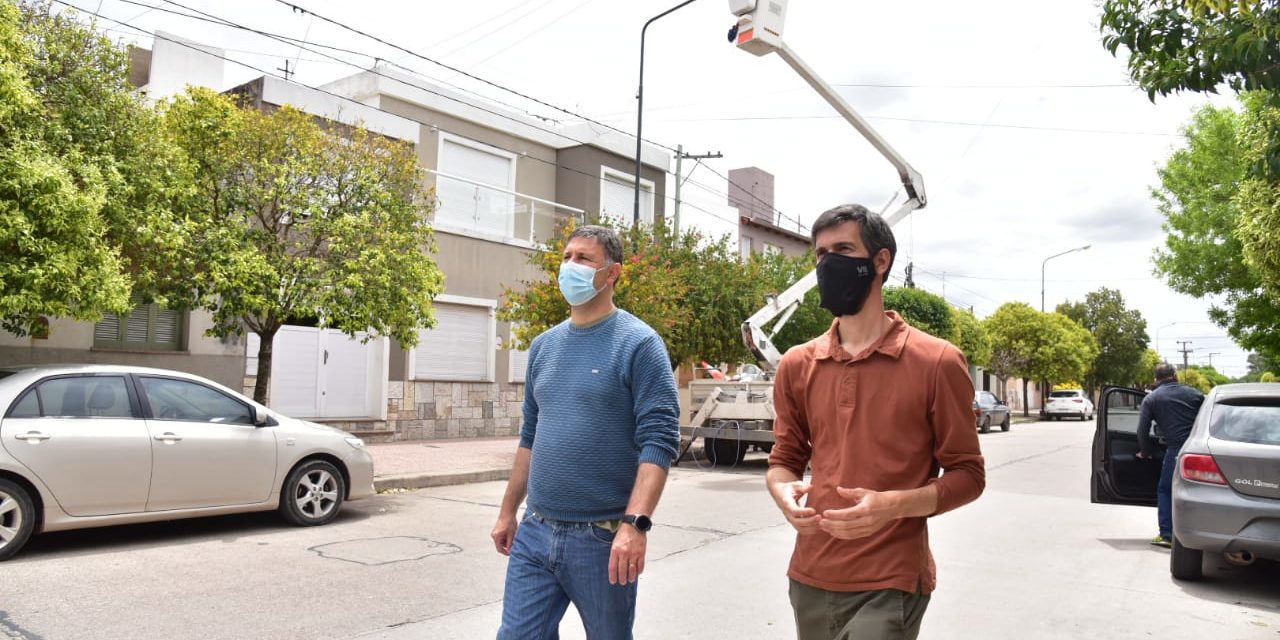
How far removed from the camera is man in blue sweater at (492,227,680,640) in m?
2.82

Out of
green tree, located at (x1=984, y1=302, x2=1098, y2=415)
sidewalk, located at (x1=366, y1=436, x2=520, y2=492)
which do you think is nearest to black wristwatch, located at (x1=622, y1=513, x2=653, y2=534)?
sidewalk, located at (x1=366, y1=436, x2=520, y2=492)

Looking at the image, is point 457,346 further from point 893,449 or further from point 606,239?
point 893,449

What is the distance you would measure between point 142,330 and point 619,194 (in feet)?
43.2

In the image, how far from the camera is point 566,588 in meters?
2.88

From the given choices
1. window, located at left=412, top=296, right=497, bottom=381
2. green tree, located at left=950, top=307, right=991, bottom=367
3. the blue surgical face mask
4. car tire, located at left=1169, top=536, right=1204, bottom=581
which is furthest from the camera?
green tree, located at left=950, top=307, right=991, bottom=367

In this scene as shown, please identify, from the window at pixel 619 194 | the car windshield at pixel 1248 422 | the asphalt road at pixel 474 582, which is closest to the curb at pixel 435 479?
the asphalt road at pixel 474 582

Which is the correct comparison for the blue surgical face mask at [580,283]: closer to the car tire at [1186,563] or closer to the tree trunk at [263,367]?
the car tire at [1186,563]

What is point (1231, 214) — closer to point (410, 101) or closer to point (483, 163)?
point (483, 163)

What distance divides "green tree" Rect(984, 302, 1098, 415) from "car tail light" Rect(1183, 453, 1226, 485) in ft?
147

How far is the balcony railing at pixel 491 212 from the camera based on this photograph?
18.2 m

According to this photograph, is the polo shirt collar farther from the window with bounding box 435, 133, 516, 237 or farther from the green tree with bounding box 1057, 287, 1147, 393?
the green tree with bounding box 1057, 287, 1147, 393

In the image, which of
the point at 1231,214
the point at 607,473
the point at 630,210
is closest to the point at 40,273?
the point at 607,473

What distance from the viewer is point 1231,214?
19.6 m

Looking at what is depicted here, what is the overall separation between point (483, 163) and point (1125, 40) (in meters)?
15.4
